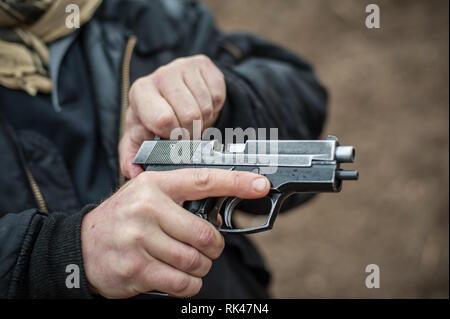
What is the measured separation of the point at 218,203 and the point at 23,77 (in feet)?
2.72

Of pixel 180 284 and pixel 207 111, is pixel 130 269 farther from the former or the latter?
pixel 207 111

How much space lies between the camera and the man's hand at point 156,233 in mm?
959

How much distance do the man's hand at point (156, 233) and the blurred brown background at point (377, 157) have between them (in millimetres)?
2456

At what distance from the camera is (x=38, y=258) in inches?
40.5

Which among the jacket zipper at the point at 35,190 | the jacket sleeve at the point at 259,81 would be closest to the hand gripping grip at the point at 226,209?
the jacket sleeve at the point at 259,81

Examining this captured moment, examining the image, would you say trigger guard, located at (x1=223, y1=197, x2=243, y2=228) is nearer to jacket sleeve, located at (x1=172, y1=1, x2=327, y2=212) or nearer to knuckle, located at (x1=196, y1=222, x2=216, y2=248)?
knuckle, located at (x1=196, y1=222, x2=216, y2=248)

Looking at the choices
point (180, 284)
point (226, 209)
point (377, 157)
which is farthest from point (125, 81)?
point (377, 157)

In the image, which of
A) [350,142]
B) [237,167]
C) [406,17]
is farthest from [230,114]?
[406,17]

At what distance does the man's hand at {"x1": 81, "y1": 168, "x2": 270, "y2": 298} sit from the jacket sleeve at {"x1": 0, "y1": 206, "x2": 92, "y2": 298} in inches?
1.2

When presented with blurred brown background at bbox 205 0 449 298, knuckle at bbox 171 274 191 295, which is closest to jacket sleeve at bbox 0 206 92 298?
knuckle at bbox 171 274 191 295

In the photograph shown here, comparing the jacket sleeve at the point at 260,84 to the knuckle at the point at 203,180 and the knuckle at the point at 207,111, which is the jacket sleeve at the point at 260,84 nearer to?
the knuckle at the point at 207,111

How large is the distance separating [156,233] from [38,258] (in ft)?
1.06

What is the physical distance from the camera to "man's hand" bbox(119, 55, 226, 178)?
1136 mm

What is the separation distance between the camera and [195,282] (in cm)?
103
